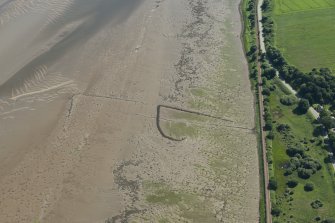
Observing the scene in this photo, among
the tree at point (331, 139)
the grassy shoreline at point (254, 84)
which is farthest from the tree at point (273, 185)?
the tree at point (331, 139)

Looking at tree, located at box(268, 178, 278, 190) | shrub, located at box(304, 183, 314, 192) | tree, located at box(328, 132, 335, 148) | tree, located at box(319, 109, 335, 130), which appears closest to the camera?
shrub, located at box(304, 183, 314, 192)

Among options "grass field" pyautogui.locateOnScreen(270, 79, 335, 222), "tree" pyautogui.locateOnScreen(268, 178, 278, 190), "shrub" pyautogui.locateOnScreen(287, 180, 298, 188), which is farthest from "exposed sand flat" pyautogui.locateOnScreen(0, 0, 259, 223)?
"shrub" pyautogui.locateOnScreen(287, 180, 298, 188)

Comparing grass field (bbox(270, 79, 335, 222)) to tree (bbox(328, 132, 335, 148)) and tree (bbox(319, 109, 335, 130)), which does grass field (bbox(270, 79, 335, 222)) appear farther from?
tree (bbox(319, 109, 335, 130))

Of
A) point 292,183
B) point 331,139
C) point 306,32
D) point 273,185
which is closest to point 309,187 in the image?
point 292,183

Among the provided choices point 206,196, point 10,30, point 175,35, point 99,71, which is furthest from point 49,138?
point 175,35

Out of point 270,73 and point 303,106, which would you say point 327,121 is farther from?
point 270,73
